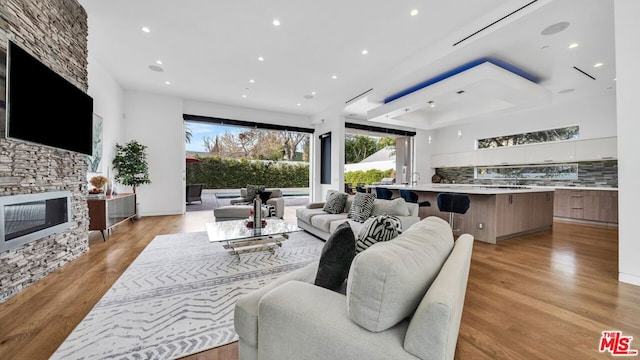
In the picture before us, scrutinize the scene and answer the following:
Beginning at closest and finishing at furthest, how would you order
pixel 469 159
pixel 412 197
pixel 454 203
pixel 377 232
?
pixel 377 232, pixel 454 203, pixel 412 197, pixel 469 159

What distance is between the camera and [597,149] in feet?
18.0

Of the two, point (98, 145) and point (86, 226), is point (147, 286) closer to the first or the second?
point (86, 226)

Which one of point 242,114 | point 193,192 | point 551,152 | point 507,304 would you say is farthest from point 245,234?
point 551,152

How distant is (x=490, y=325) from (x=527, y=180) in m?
6.86

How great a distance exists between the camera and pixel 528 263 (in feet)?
9.95

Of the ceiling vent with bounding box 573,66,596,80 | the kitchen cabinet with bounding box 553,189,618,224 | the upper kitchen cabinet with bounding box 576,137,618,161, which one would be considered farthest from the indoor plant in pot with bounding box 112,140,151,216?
the upper kitchen cabinet with bounding box 576,137,618,161

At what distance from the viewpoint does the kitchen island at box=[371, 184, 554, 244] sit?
3.97 metres

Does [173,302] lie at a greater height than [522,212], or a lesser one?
lesser

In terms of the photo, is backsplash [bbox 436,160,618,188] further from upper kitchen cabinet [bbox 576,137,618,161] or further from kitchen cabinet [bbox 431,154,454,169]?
kitchen cabinet [bbox 431,154,454,169]

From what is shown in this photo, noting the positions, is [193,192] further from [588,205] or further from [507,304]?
[588,205]

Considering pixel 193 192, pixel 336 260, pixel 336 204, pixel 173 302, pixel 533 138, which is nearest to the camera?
pixel 336 260

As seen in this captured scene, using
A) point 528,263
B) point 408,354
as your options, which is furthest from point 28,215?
point 528,263

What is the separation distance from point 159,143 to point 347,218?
5543 mm

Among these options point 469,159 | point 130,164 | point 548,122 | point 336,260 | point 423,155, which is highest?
point 548,122
